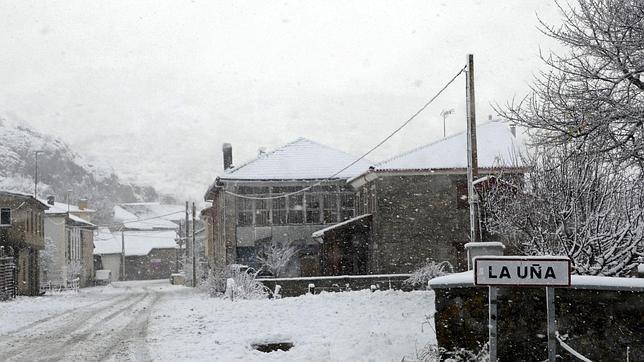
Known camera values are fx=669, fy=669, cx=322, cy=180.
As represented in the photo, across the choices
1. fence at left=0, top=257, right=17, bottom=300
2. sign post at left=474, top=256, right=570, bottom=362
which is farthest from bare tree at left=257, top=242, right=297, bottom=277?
sign post at left=474, top=256, right=570, bottom=362

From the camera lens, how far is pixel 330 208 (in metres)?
36.9

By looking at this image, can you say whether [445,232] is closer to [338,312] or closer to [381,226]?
[381,226]

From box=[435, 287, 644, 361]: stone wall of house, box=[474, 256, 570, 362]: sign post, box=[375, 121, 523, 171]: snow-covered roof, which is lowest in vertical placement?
box=[435, 287, 644, 361]: stone wall of house

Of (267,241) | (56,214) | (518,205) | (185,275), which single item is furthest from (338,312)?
(56,214)

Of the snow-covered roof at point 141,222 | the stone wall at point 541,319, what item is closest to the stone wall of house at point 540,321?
the stone wall at point 541,319

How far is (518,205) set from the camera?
14.4 meters

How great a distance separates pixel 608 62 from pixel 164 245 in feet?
283

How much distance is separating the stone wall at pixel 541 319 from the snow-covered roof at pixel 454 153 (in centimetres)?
2153

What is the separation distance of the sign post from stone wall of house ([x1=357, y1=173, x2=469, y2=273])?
23.5 metres

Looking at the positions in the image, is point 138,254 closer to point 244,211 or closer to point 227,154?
point 227,154

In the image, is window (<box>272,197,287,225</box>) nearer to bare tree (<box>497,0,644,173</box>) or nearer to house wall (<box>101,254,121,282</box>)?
bare tree (<box>497,0,644,173</box>)

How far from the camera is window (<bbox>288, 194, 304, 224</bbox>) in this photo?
36438mm

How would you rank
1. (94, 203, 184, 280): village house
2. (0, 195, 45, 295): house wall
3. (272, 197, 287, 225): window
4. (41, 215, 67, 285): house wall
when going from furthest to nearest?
(94, 203, 184, 280): village house < (41, 215, 67, 285): house wall < (0, 195, 45, 295): house wall < (272, 197, 287, 225): window

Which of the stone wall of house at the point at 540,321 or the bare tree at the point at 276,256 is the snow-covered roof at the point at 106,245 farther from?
the stone wall of house at the point at 540,321
